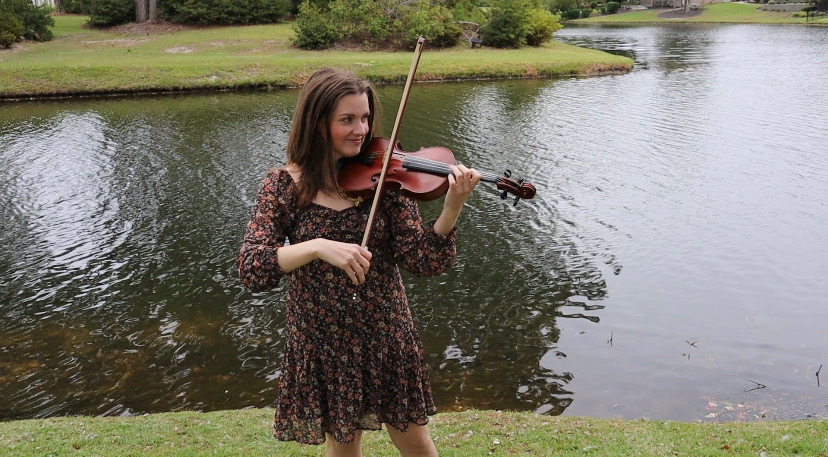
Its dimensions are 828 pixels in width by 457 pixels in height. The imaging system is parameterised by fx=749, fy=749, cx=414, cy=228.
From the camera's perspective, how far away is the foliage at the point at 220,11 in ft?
147

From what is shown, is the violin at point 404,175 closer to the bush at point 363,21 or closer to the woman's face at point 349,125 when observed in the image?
the woman's face at point 349,125

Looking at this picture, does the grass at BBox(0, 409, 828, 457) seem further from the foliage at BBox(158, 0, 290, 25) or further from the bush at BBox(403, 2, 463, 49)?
the foliage at BBox(158, 0, 290, 25)

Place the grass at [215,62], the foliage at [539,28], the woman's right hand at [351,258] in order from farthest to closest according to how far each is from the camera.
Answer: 1. the foliage at [539,28]
2. the grass at [215,62]
3. the woman's right hand at [351,258]

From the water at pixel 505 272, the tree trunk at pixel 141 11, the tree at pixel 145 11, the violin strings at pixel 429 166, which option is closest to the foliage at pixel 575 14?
the tree at pixel 145 11

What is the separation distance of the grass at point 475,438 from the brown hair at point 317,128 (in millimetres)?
2893

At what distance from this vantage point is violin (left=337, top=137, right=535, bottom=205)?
3297mm

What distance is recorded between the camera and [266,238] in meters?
3.18


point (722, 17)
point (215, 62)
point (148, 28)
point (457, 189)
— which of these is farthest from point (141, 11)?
point (722, 17)

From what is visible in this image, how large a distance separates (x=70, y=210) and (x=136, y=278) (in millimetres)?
4153

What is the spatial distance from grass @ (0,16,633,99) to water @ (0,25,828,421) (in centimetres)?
724

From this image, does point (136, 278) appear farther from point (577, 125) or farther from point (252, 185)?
point (577, 125)

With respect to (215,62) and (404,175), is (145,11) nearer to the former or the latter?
(215,62)

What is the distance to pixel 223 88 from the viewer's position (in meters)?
30.2

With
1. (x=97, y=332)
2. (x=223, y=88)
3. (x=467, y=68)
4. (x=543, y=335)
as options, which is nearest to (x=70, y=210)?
(x=97, y=332)
